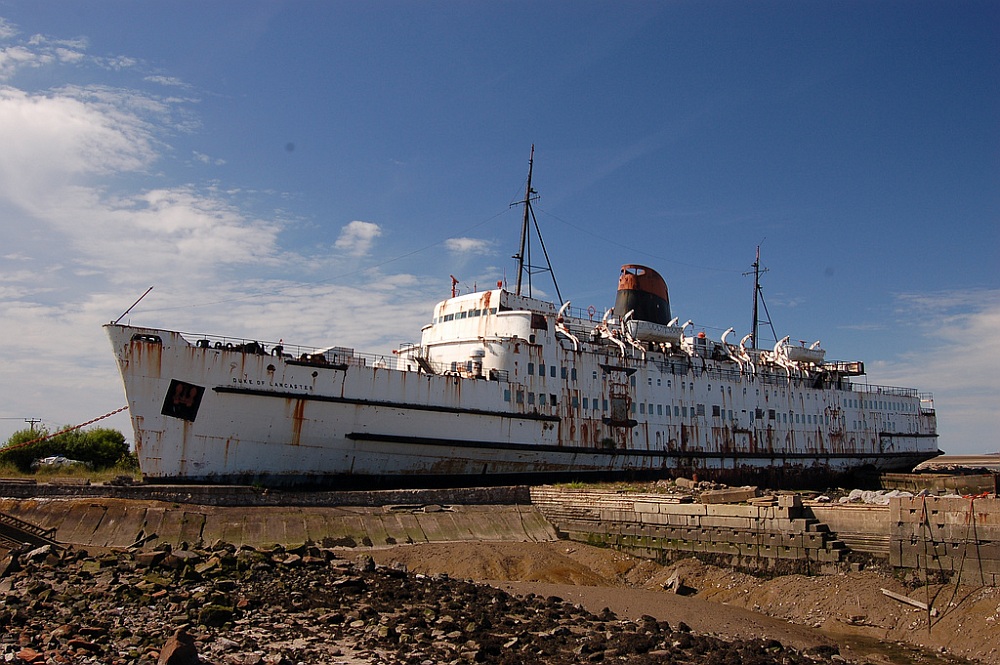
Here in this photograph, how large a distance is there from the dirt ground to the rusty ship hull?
6.26 metres

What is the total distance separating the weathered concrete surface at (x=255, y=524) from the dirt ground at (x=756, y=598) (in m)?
1.23

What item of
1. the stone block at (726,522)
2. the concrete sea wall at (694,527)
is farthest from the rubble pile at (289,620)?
the stone block at (726,522)

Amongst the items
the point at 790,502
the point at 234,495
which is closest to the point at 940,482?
the point at 790,502

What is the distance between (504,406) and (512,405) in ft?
1.44

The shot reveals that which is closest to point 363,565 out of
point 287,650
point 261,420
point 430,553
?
point 430,553

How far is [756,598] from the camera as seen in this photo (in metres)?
14.3

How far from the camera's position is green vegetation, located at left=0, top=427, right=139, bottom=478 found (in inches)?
1078

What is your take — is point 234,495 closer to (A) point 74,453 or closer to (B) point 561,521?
(B) point 561,521

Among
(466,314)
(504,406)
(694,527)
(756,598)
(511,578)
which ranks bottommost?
(511,578)

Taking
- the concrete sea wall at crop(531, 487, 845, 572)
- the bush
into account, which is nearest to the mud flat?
the concrete sea wall at crop(531, 487, 845, 572)

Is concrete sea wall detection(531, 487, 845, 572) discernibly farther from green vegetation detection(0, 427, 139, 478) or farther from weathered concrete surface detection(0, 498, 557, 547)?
green vegetation detection(0, 427, 139, 478)

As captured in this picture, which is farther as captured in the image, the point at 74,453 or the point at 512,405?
the point at 74,453

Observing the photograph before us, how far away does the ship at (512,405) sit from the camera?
2114 cm

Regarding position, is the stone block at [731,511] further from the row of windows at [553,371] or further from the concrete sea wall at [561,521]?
the row of windows at [553,371]
